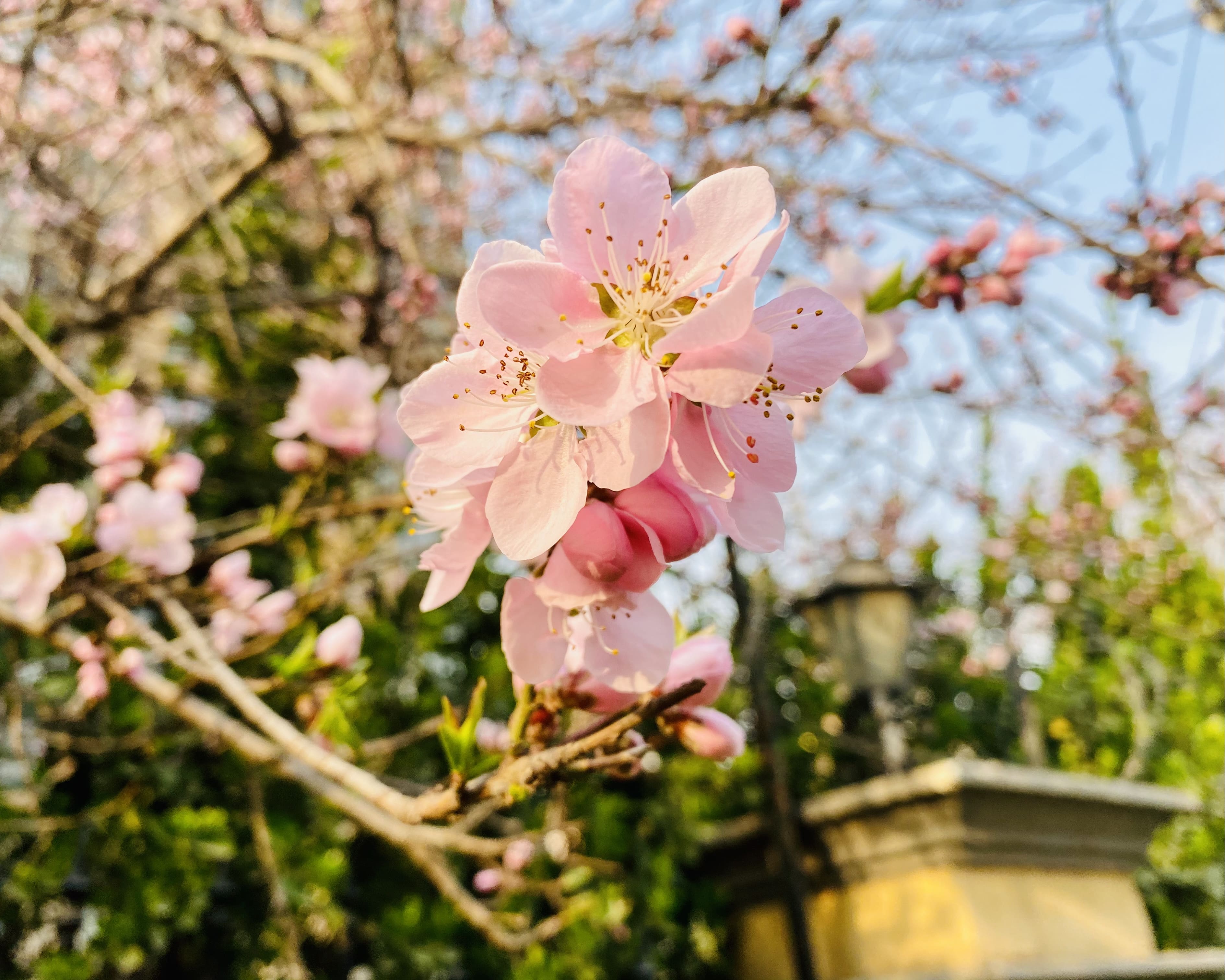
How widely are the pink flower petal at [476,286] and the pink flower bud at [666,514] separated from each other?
161 mm

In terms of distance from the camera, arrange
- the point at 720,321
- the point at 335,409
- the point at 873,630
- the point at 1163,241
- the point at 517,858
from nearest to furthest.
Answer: the point at 720,321
the point at 1163,241
the point at 335,409
the point at 517,858
the point at 873,630

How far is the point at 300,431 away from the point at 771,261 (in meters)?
1.71

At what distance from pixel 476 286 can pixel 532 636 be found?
28cm

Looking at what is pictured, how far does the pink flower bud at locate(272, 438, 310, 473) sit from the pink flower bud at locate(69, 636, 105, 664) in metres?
0.59

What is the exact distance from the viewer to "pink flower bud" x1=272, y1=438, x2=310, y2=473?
6.84 feet

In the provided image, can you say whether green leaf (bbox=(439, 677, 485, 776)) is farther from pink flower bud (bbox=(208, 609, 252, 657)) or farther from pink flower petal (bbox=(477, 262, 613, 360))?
pink flower bud (bbox=(208, 609, 252, 657))

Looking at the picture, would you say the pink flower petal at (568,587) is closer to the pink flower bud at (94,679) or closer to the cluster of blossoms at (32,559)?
the cluster of blossoms at (32,559)

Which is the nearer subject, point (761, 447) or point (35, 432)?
point (761, 447)

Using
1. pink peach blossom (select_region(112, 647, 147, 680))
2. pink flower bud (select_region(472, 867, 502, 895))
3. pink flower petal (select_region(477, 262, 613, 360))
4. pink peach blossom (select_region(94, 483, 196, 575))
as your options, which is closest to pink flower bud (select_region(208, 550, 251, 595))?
pink peach blossom (select_region(94, 483, 196, 575))

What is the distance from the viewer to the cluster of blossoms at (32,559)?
156 centimetres

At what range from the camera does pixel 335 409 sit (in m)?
2.04

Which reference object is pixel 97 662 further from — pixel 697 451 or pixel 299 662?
pixel 697 451

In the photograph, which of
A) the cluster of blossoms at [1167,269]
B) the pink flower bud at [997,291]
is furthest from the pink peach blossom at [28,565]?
the cluster of blossoms at [1167,269]

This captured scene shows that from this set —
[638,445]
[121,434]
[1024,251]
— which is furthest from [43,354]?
[1024,251]
